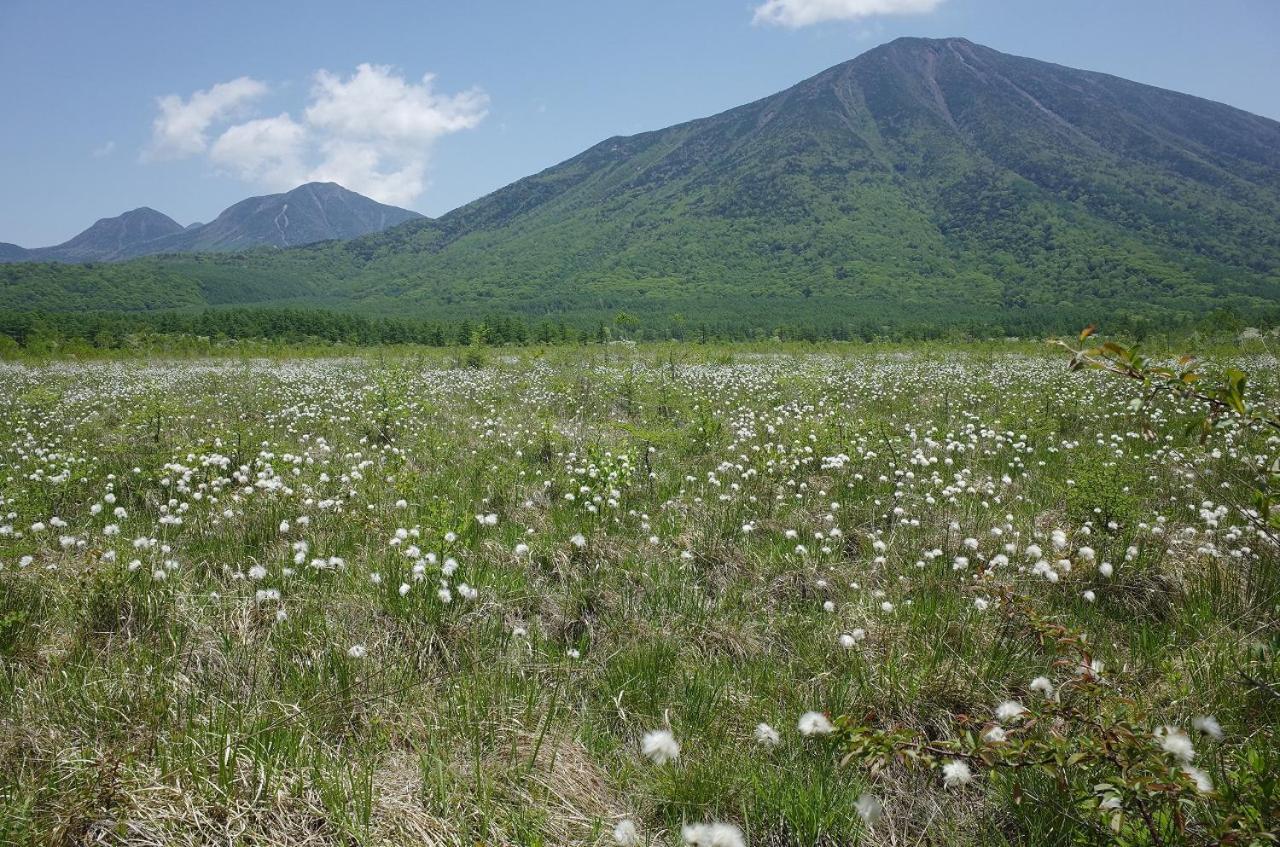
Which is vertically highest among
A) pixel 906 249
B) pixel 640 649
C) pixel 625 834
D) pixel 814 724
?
pixel 906 249

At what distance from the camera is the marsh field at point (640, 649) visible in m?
2.14

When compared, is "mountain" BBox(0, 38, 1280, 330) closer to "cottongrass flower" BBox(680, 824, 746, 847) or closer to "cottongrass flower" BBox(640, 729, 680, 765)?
"cottongrass flower" BBox(640, 729, 680, 765)

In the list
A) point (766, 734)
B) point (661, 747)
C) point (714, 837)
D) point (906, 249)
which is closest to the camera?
point (714, 837)

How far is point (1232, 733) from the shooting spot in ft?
8.80

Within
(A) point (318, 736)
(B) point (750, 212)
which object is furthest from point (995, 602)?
(B) point (750, 212)

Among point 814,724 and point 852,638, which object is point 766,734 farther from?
point 852,638

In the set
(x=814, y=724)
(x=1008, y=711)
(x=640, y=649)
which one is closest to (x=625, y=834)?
(x=814, y=724)

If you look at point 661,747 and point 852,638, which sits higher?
point 661,747

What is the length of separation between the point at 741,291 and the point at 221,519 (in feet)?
466

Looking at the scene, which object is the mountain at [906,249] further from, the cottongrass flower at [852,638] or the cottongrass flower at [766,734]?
the cottongrass flower at [766,734]

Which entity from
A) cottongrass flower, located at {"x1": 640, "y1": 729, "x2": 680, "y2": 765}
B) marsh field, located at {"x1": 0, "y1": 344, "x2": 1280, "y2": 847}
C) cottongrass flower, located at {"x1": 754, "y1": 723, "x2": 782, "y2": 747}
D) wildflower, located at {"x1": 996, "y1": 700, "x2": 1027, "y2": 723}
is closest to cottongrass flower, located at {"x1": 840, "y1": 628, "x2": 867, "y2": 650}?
marsh field, located at {"x1": 0, "y1": 344, "x2": 1280, "y2": 847}

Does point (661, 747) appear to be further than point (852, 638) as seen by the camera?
No

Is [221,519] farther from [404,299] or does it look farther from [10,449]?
[404,299]

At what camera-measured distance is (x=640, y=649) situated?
3.42 m
